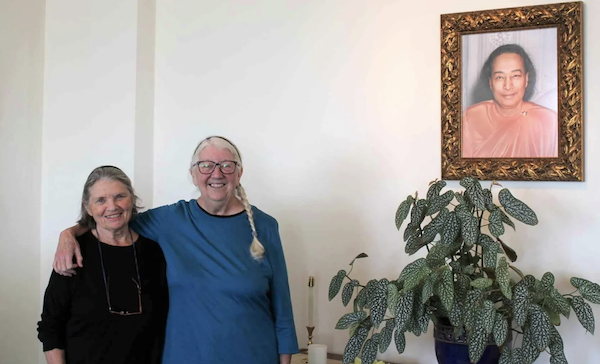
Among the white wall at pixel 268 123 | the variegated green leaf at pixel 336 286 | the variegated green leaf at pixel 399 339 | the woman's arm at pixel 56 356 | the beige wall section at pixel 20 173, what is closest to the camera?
the woman's arm at pixel 56 356

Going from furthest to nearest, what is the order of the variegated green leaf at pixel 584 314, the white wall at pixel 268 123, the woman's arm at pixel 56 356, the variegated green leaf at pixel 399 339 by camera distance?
the white wall at pixel 268 123 < the variegated green leaf at pixel 399 339 < the variegated green leaf at pixel 584 314 < the woman's arm at pixel 56 356

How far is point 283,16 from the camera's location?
274cm

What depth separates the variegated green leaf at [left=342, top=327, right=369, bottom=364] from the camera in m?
2.06

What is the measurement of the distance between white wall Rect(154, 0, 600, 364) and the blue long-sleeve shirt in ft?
2.27

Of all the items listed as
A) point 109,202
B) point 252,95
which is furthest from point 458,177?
point 109,202

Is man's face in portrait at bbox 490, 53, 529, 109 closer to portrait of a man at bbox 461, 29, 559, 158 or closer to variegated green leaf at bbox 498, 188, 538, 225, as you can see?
portrait of a man at bbox 461, 29, 559, 158

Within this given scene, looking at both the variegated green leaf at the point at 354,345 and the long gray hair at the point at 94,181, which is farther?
the variegated green leaf at the point at 354,345

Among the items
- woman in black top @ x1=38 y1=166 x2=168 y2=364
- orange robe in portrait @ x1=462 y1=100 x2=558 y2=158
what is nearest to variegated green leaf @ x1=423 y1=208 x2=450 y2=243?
orange robe in portrait @ x1=462 y1=100 x2=558 y2=158

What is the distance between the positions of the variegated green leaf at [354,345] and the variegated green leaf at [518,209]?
663 millimetres

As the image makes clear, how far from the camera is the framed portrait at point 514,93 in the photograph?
2.25 meters

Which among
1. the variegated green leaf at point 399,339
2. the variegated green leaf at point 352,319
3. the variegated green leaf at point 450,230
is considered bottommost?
the variegated green leaf at point 399,339

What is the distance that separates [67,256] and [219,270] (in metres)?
0.47

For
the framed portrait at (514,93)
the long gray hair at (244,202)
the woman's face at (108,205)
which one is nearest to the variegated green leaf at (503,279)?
the framed portrait at (514,93)

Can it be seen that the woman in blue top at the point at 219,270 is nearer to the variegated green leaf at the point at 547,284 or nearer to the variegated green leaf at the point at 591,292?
the variegated green leaf at the point at 547,284
